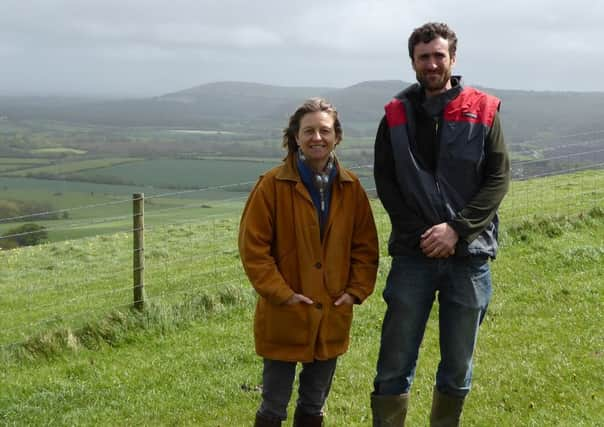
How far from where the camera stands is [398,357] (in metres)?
3.72

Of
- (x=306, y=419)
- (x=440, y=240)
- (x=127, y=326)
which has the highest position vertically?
(x=440, y=240)

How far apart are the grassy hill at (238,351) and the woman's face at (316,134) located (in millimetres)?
2049

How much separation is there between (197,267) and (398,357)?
7.31m

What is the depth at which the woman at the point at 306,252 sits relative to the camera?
354cm

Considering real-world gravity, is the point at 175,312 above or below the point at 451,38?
below

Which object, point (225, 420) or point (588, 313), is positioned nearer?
point (225, 420)

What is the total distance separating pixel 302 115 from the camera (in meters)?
3.57

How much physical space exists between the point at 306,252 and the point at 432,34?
4.07ft

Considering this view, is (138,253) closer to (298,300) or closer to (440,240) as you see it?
(298,300)

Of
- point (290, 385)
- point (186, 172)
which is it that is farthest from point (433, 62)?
point (186, 172)

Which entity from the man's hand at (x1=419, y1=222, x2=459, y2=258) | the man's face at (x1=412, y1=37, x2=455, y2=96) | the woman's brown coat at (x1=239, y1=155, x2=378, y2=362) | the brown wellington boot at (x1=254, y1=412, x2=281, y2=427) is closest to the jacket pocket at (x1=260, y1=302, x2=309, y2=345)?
the woman's brown coat at (x1=239, y1=155, x2=378, y2=362)

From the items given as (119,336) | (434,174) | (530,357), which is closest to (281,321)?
(434,174)

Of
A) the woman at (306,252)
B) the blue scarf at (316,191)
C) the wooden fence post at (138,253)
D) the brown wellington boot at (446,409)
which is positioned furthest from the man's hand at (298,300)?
the wooden fence post at (138,253)

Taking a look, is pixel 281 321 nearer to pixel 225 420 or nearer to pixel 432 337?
pixel 225 420
